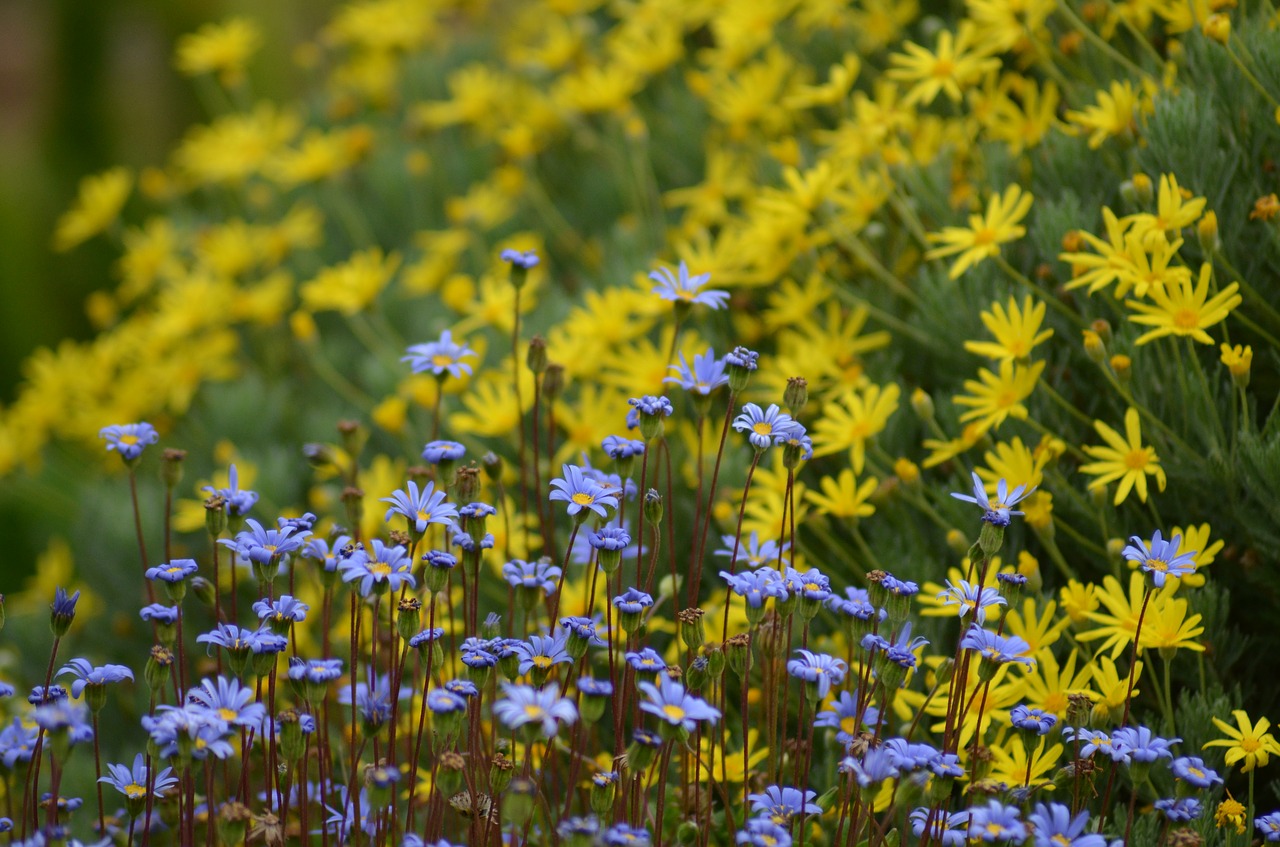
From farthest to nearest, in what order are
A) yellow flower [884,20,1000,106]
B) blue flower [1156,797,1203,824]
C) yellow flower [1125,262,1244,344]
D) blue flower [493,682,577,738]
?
yellow flower [884,20,1000,106], yellow flower [1125,262,1244,344], blue flower [1156,797,1203,824], blue flower [493,682,577,738]

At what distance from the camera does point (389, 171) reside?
158 inches

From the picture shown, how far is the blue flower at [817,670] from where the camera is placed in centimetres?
142

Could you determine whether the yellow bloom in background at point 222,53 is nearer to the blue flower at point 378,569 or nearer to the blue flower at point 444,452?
the blue flower at point 444,452

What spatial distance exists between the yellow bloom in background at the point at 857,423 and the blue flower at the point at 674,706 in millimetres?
801

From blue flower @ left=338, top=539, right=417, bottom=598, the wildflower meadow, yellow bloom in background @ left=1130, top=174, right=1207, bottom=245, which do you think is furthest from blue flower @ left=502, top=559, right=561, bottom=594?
yellow bloom in background @ left=1130, top=174, right=1207, bottom=245

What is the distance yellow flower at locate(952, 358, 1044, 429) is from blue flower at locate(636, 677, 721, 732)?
844 millimetres

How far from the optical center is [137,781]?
1507 mm

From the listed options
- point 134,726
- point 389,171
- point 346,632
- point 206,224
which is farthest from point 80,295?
point 346,632

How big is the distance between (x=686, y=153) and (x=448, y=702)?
2.52 m

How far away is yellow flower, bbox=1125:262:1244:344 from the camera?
5.75ft

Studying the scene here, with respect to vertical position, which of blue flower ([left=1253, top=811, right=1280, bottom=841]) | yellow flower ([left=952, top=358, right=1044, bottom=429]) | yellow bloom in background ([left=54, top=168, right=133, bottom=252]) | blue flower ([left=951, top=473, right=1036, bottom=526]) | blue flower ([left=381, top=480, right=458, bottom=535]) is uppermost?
yellow bloom in background ([left=54, top=168, right=133, bottom=252])

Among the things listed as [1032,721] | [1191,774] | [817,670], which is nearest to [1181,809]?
[1191,774]

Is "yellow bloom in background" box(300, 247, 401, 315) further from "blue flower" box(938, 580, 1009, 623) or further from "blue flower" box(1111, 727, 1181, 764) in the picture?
"blue flower" box(1111, 727, 1181, 764)

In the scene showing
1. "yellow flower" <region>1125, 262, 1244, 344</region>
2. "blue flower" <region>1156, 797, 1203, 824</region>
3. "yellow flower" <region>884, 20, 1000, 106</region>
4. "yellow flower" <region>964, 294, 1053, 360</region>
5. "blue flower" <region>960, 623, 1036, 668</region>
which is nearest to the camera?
"blue flower" <region>1156, 797, 1203, 824</region>
